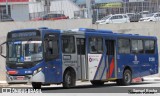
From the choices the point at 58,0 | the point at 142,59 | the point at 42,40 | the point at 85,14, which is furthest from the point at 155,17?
the point at 42,40

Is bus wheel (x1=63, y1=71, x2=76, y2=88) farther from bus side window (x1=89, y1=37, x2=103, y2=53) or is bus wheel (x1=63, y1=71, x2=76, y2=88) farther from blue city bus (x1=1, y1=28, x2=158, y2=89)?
bus side window (x1=89, y1=37, x2=103, y2=53)

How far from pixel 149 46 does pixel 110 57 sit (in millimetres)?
4350

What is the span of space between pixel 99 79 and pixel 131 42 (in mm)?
3597

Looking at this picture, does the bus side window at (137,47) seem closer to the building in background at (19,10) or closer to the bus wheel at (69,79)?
the bus wheel at (69,79)

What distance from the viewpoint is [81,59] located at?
24.6 metres

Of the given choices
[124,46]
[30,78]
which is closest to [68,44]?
[30,78]

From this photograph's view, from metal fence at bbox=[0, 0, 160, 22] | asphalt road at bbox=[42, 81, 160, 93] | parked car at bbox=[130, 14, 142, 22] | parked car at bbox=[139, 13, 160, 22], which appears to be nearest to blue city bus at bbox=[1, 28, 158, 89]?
asphalt road at bbox=[42, 81, 160, 93]

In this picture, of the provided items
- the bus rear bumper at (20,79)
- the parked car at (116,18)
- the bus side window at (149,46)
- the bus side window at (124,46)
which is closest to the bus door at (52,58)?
the bus rear bumper at (20,79)

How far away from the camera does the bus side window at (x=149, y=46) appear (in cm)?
2972

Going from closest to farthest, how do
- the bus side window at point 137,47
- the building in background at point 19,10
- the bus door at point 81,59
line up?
the bus door at point 81,59 → the bus side window at point 137,47 → the building in background at point 19,10

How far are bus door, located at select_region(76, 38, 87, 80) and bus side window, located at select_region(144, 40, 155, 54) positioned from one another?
20.1ft

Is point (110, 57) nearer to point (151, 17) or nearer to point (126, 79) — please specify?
point (126, 79)

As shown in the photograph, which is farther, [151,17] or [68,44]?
[151,17]

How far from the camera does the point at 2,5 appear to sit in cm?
6228
